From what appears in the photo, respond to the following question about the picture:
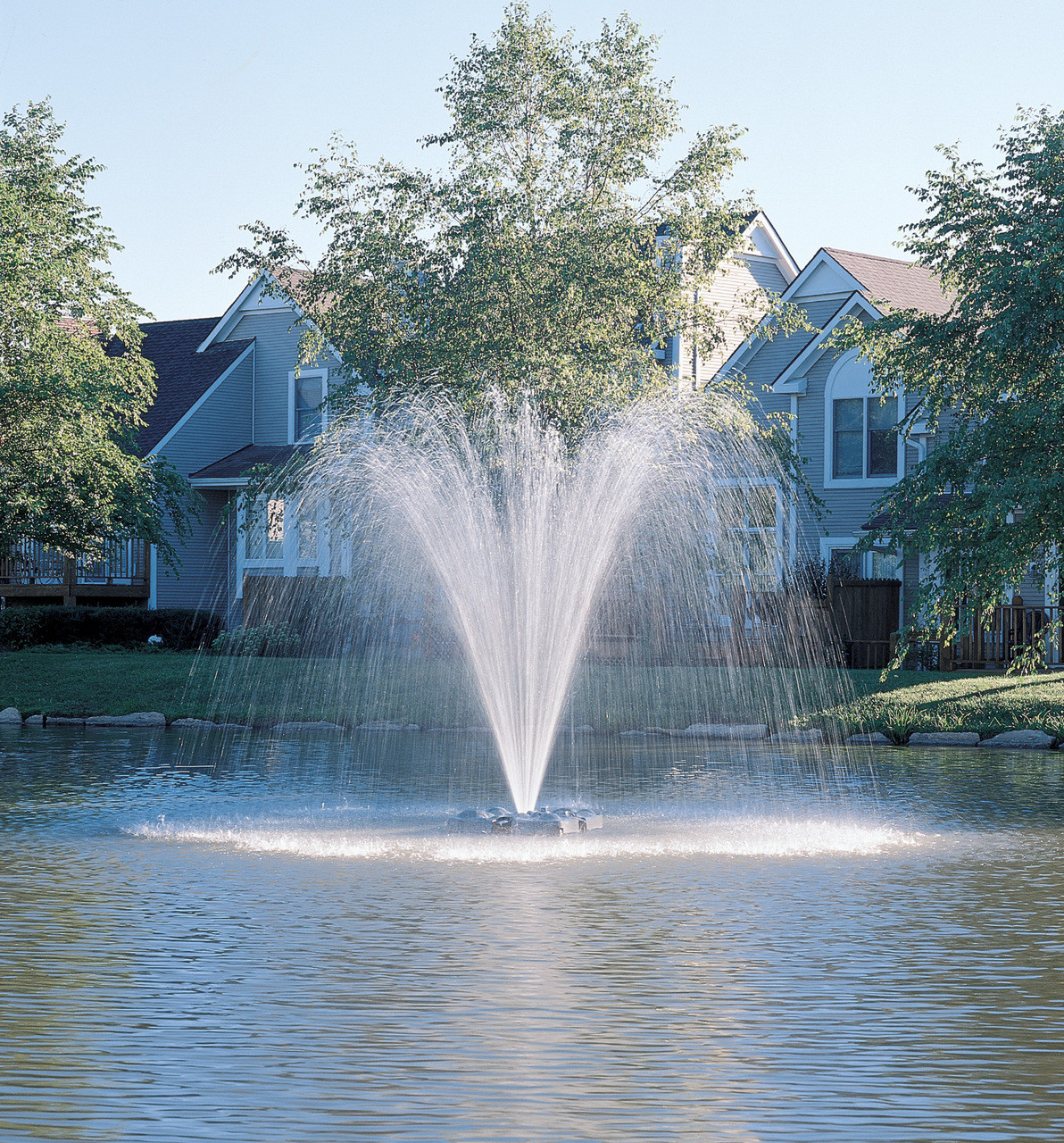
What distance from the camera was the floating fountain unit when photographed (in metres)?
15.1

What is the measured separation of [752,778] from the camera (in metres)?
20.2

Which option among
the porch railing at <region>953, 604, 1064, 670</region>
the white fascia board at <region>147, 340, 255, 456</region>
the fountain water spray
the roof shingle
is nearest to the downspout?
the fountain water spray

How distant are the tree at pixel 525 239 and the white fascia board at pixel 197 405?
13.3 meters

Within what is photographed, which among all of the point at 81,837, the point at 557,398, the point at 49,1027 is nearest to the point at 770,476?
the point at 557,398

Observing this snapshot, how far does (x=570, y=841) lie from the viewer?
577 inches

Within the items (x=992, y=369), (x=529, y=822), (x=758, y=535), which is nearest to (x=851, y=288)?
(x=758, y=535)

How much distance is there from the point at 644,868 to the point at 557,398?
1799cm

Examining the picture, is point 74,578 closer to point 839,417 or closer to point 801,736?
point 839,417

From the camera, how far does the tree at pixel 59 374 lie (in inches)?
1241

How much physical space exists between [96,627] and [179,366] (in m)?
11.7

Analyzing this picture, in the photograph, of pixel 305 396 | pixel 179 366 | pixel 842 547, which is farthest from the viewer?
pixel 179 366

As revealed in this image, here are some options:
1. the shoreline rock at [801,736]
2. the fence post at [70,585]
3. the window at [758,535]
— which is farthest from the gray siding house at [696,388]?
the shoreline rock at [801,736]

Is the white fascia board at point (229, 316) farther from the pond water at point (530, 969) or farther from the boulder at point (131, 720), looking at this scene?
the pond water at point (530, 969)

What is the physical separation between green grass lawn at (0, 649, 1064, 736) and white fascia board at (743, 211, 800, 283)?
57.0 feet
